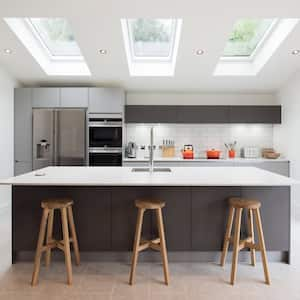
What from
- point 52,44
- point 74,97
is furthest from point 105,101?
point 52,44

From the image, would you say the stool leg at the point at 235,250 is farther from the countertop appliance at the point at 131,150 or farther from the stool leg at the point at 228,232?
the countertop appliance at the point at 131,150

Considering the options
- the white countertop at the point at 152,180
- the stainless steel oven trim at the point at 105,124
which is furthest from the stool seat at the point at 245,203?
the stainless steel oven trim at the point at 105,124

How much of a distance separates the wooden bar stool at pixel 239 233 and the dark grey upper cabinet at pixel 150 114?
125 inches

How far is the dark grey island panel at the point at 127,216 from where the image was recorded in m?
3.46

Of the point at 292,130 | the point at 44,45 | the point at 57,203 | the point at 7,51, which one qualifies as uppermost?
the point at 44,45

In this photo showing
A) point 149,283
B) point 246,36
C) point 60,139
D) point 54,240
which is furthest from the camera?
point 60,139

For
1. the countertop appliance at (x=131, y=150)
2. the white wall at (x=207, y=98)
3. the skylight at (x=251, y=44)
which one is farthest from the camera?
the white wall at (x=207, y=98)

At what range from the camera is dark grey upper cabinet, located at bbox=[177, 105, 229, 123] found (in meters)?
6.29

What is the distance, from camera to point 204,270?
3.29 metres

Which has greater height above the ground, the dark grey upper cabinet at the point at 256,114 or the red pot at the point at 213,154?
the dark grey upper cabinet at the point at 256,114

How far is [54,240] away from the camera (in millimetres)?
3277

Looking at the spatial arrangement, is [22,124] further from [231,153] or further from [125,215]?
[231,153]

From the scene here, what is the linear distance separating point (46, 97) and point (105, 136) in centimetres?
125

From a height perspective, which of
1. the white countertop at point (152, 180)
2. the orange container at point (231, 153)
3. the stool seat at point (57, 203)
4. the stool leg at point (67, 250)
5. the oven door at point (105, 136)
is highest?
the oven door at point (105, 136)
